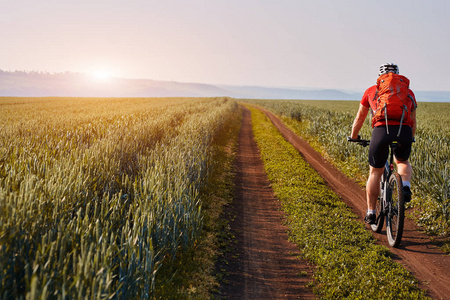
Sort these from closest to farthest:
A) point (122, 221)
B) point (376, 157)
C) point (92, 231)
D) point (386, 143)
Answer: point (92, 231) < point (122, 221) < point (386, 143) < point (376, 157)

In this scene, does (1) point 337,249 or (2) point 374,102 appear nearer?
(2) point 374,102

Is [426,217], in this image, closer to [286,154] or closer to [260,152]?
[286,154]

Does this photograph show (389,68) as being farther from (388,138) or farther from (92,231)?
(92,231)

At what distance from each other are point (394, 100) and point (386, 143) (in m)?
0.73

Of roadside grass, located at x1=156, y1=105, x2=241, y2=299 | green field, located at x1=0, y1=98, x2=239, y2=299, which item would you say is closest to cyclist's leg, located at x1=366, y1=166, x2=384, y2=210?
roadside grass, located at x1=156, y1=105, x2=241, y2=299

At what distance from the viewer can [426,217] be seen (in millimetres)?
6730

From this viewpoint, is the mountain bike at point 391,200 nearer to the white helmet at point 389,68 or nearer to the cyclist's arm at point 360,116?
the cyclist's arm at point 360,116

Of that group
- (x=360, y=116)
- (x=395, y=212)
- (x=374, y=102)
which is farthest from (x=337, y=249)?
(x=374, y=102)

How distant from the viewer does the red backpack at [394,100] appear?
5062 millimetres

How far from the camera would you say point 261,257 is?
5465mm

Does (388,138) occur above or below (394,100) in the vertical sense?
below

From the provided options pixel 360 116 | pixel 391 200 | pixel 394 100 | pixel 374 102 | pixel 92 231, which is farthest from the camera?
pixel 360 116

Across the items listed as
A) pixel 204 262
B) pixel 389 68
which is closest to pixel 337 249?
pixel 204 262

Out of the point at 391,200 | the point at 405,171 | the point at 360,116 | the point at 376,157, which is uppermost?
the point at 360,116
